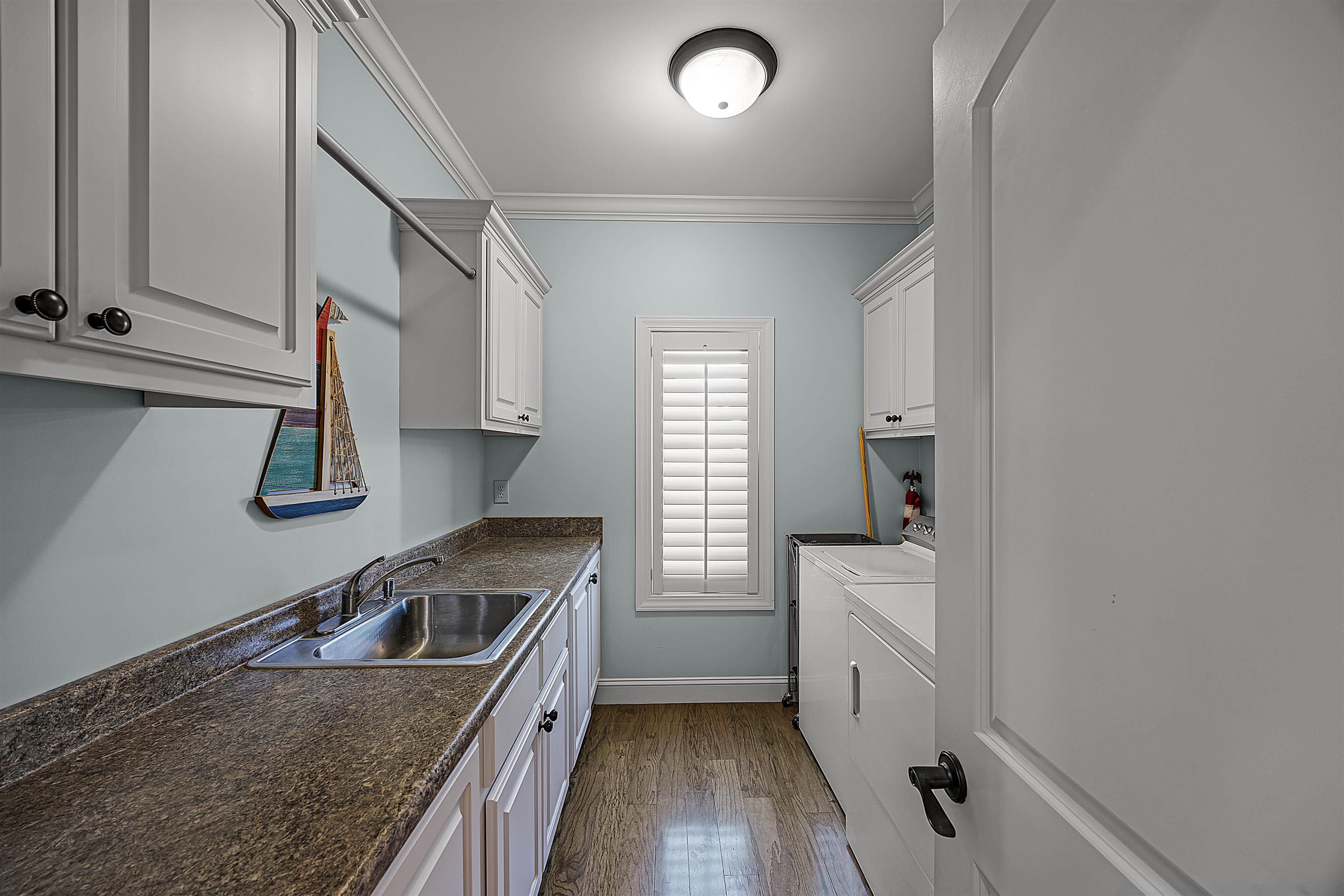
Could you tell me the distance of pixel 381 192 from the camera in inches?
61.6

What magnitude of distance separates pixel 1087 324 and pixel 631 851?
7.04 feet

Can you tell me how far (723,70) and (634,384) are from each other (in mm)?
1580

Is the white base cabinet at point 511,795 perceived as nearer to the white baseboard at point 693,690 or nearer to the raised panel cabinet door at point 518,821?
the raised panel cabinet door at point 518,821

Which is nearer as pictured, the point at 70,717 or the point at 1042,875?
the point at 1042,875

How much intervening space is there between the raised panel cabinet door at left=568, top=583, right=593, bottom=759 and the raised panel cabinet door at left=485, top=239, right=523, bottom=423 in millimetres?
800

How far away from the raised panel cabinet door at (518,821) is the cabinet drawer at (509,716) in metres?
0.03

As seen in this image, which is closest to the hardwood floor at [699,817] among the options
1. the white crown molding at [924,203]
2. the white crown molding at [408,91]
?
the white crown molding at [408,91]

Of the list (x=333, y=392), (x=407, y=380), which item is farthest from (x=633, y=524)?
(x=333, y=392)

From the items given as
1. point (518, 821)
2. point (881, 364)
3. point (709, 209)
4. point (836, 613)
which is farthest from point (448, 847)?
point (709, 209)

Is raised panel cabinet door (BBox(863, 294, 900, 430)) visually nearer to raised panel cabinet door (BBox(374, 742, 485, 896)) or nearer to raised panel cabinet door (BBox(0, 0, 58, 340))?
raised panel cabinet door (BBox(374, 742, 485, 896))

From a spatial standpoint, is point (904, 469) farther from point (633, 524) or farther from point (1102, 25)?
point (1102, 25)

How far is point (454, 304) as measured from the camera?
2211 mm

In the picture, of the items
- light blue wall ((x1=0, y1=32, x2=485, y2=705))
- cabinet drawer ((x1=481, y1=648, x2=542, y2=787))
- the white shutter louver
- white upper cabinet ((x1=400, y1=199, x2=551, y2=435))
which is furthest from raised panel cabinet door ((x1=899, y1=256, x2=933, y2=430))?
light blue wall ((x1=0, y1=32, x2=485, y2=705))

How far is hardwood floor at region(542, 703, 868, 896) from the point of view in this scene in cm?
190
